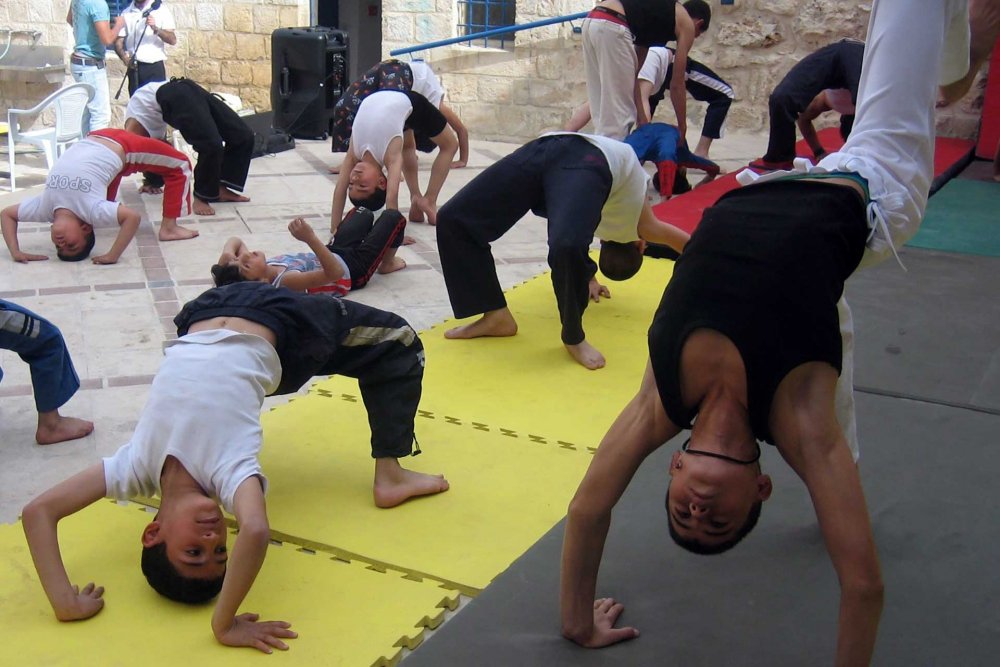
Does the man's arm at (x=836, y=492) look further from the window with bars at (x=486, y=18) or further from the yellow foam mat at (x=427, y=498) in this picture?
the window with bars at (x=486, y=18)

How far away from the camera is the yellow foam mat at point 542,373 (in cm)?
341

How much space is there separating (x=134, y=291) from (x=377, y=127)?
4.76 ft

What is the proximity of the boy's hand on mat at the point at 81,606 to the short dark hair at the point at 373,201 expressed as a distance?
2.89 metres

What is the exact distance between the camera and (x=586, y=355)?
12.7ft

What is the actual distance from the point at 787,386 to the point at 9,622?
1.69 meters

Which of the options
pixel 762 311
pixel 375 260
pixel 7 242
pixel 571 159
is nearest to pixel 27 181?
pixel 7 242

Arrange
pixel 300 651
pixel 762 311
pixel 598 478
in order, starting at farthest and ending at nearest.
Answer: pixel 300 651, pixel 598 478, pixel 762 311

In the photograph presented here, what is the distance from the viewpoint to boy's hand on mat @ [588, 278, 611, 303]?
459 centimetres

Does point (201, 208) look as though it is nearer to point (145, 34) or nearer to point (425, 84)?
point (425, 84)

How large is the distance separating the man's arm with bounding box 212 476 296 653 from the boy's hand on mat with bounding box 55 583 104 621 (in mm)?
270

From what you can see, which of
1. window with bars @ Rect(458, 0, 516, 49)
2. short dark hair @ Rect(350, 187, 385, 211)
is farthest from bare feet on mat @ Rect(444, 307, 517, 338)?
window with bars @ Rect(458, 0, 516, 49)

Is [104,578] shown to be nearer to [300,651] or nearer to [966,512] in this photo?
[300,651]

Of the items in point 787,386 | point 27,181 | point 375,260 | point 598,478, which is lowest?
point 27,181

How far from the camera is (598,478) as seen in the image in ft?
6.59
